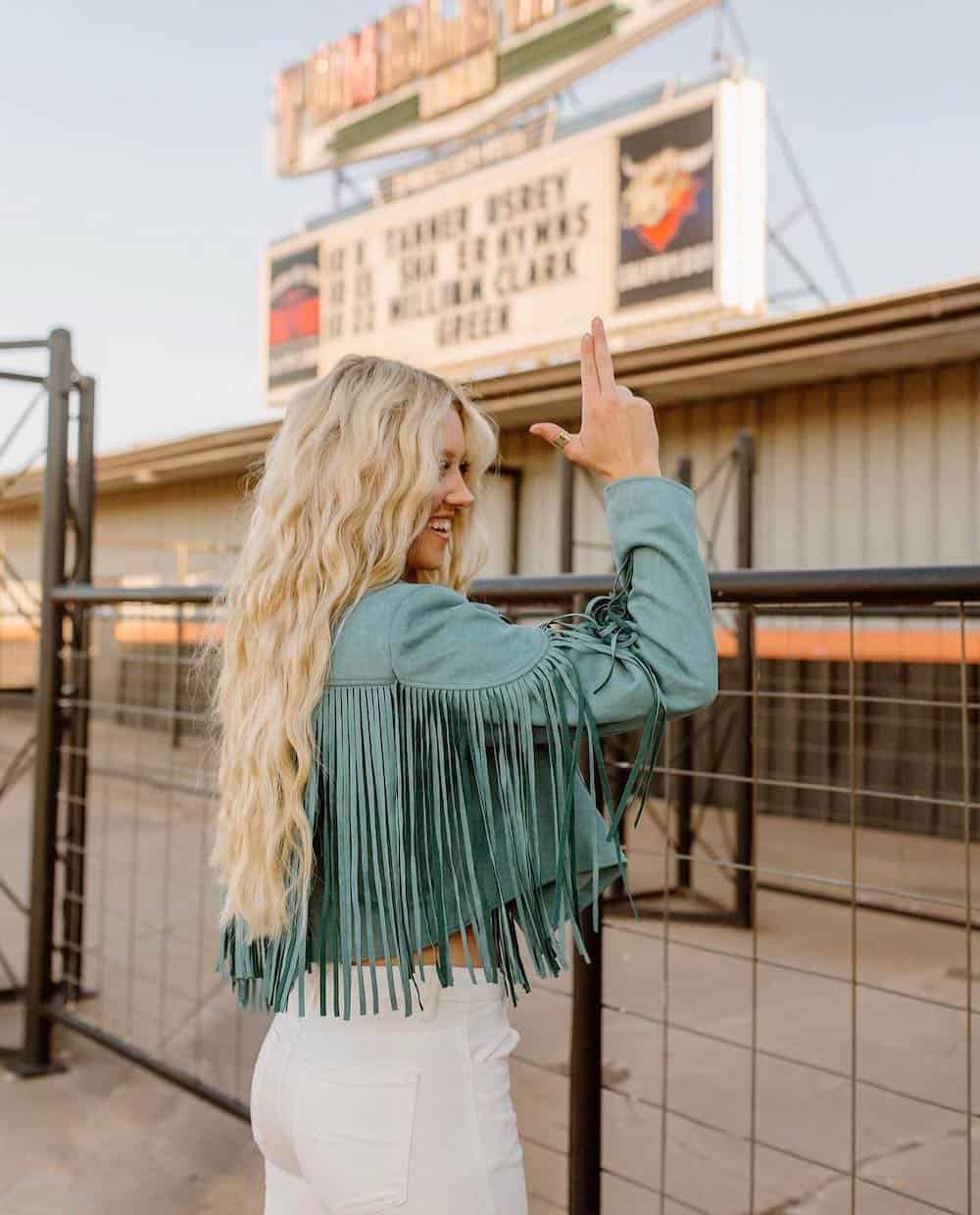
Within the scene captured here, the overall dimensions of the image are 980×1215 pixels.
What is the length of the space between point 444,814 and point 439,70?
1519 cm

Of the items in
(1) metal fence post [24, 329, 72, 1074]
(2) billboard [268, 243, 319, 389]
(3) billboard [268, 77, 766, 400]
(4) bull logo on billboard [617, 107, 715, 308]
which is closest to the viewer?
(1) metal fence post [24, 329, 72, 1074]

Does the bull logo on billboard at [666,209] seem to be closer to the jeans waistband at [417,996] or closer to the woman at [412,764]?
the woman at [412,764]

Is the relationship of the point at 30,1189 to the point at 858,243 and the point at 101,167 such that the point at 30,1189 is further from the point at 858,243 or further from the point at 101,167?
the point at 101,167

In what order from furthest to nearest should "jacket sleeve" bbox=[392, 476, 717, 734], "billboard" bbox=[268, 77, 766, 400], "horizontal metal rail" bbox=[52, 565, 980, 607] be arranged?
"billboard" bbox=[268, 77, 766, 400] → "horizontal metal rail" bbox=[52, 565, 980, 607] → "jacket sleeve" bbox=[392, 476, 717, 734]

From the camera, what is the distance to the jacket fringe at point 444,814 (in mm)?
1265

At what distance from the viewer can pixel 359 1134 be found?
4.19 feet

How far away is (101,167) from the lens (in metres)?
17.9

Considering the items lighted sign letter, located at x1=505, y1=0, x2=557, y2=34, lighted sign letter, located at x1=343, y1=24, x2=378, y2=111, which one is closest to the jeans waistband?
lighted sign letter, located at x1=505, y1=0, x2=557, y2=34

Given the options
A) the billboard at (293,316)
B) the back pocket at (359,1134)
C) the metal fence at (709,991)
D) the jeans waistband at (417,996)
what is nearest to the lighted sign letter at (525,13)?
the billboard at (293,316)

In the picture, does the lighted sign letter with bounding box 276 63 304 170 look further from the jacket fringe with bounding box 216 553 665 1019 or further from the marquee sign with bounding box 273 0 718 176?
the jacket fringe with bounding box 216 553 665 1019

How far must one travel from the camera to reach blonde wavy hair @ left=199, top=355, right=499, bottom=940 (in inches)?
51.8

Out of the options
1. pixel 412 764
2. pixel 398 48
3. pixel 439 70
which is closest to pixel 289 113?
pixel 398 48

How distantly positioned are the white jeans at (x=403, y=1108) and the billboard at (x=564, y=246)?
28.0ft

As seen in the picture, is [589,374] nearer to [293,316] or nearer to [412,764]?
[412,764]
